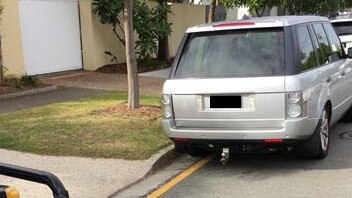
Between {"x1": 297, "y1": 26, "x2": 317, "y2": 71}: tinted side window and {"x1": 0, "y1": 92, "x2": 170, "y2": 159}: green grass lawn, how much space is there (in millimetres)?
2136

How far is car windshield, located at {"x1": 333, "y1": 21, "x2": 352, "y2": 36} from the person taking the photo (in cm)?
1423

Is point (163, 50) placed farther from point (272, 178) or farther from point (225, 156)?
point (272, 178)

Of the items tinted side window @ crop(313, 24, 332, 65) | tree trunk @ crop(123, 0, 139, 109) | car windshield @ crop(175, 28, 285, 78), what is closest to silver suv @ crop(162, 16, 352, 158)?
car windshield @ crop(175, 28, 285, 78)

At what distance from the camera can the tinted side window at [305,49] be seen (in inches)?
271

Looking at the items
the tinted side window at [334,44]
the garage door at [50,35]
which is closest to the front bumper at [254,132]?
the tinted side window at [334,44]

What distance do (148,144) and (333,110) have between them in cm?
247

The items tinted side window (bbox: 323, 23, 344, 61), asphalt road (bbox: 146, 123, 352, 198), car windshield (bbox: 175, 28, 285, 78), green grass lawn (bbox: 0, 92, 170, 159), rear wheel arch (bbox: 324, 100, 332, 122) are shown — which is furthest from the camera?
tinted side window (bbox: 323, 23, 344, 61)

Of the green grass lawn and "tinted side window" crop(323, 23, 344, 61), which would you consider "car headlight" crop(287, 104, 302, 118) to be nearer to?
the green grass lawn

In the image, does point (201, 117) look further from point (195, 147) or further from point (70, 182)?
point (70, 182)

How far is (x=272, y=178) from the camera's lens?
654 cm

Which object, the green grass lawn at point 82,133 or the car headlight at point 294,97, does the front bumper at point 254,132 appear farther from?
the green grass lawn at point 82,133

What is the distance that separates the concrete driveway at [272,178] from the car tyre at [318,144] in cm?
12

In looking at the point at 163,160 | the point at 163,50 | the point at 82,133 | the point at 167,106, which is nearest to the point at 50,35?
the point at 163,50

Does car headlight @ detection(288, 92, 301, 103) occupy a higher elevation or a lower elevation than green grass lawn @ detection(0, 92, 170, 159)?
higher
